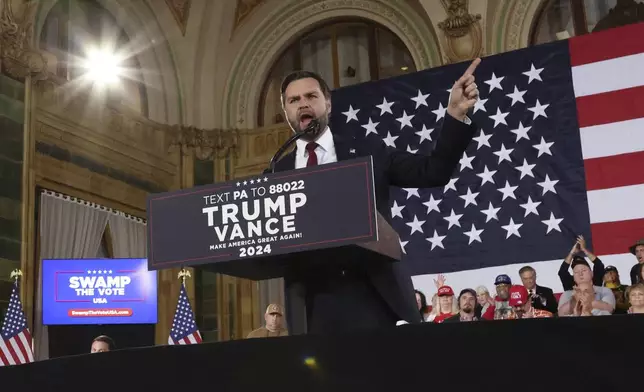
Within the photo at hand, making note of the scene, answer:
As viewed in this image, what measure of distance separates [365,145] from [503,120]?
22.7 ft

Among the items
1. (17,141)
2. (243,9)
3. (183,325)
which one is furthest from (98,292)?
(243,9)

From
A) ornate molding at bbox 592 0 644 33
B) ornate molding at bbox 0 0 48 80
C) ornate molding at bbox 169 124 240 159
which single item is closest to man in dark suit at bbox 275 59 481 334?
ornate molding at bbox 0 0 48 80

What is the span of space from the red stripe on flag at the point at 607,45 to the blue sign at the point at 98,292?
203 inches

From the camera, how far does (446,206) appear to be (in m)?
8.91

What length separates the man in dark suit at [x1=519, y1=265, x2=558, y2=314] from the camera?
6427 millimetres

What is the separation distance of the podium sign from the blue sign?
720cm

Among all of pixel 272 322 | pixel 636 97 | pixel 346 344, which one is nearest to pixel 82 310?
pixel 272 322

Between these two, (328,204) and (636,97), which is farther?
(636,97)

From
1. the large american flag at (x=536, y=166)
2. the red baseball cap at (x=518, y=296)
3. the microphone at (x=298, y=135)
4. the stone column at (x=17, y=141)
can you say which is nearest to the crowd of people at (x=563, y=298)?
the red baseball cap at (x=518, y=296)

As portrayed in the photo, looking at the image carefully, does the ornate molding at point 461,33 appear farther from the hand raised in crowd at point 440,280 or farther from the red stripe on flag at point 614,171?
the hand raised in crowd at point 440,280

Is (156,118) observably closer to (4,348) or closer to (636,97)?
(4,348)

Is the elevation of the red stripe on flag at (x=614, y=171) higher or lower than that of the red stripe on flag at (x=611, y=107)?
lower

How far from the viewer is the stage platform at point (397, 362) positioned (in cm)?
128

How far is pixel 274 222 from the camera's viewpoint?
1833mm
